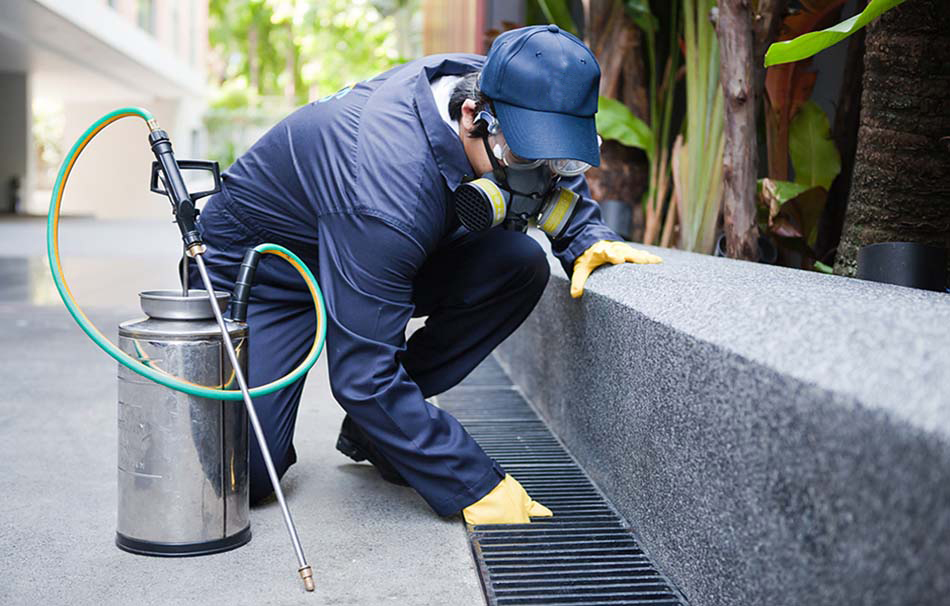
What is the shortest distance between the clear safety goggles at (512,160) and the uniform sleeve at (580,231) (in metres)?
0.46

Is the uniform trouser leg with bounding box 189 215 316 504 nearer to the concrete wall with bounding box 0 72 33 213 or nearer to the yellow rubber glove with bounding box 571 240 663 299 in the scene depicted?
the yellow rubber glove with bounding box 571 240 663 299

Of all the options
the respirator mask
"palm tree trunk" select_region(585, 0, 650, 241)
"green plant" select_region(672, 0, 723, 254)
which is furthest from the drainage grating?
A: "palm tree trunk" select_region(585, 0, 650, 241)

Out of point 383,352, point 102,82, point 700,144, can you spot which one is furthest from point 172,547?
point 102,82

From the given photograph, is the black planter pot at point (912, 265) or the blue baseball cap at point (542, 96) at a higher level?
the blue baseball cap at point (542, 96)

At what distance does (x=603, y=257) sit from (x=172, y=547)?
4.21ft

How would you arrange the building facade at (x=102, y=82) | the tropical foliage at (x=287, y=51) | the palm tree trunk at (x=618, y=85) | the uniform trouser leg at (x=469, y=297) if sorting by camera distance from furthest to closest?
1. the tropical foliage at (x=287, y=51)
2. the building facade at (x=102, y=82)
3. the palm tree trunk at (x=618, y=85)
4. the uniform trouser leg at (x=469, y=297)

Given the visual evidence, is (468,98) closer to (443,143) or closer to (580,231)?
(443,143)

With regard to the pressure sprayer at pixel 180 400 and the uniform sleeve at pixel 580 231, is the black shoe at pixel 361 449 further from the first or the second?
the uniform sleeve at pixel 580 231

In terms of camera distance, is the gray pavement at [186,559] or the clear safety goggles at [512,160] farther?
the clear safety goggles at [512,160]

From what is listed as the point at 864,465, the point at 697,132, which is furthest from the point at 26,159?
the point at 864,465

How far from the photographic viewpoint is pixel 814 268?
3201 millimetres

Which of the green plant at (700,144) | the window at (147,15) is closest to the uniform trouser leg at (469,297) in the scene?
the green plant at (700,144)

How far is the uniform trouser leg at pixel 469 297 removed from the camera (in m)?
2.57

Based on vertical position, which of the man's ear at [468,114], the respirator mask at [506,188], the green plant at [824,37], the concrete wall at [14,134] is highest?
the green plant at [824,37]
